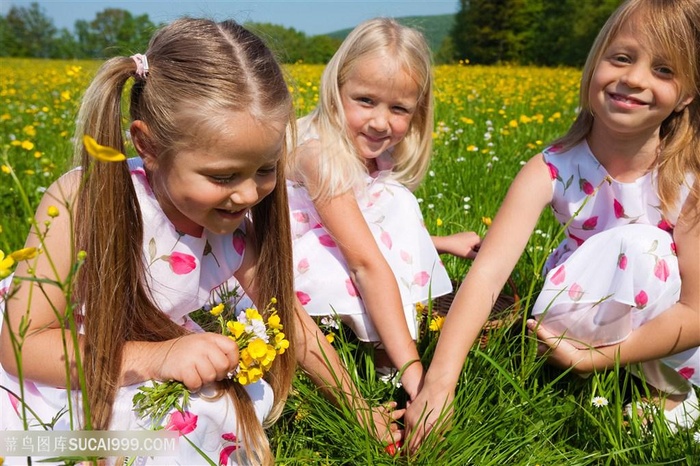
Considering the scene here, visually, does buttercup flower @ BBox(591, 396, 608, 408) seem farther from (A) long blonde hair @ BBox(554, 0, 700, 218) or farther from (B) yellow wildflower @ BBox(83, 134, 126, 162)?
(B) yellow wildflower @ BBox(83, 134, 126, 162)

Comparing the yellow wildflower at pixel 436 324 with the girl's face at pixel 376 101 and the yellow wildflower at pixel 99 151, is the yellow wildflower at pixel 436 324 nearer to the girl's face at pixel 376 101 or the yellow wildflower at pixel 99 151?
the girl's face at pixel 376 101

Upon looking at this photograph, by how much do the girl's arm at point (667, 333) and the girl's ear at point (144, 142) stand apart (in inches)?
36.8

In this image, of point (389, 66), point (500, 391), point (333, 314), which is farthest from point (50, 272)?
point (389, 66)

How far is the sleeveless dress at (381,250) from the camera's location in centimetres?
180

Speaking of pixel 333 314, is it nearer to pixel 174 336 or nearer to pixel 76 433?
pixel 174 336

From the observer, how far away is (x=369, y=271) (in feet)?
5.70

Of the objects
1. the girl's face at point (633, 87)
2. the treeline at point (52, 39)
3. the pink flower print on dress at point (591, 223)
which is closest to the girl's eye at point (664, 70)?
the girl's face at point (633, 87)

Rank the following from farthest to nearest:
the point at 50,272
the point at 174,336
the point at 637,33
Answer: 1. the point at 637,33
2. the point at 174,336
3. the point at 50,272

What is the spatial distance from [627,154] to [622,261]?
325mm

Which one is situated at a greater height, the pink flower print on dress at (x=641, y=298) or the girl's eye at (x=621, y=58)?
the girl's eye at (x=621, y=58)

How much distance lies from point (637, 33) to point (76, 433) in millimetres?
1478

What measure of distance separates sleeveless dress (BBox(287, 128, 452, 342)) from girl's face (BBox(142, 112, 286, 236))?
22.7 inches

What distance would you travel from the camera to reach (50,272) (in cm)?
117

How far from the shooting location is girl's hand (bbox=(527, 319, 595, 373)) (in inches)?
62.4
